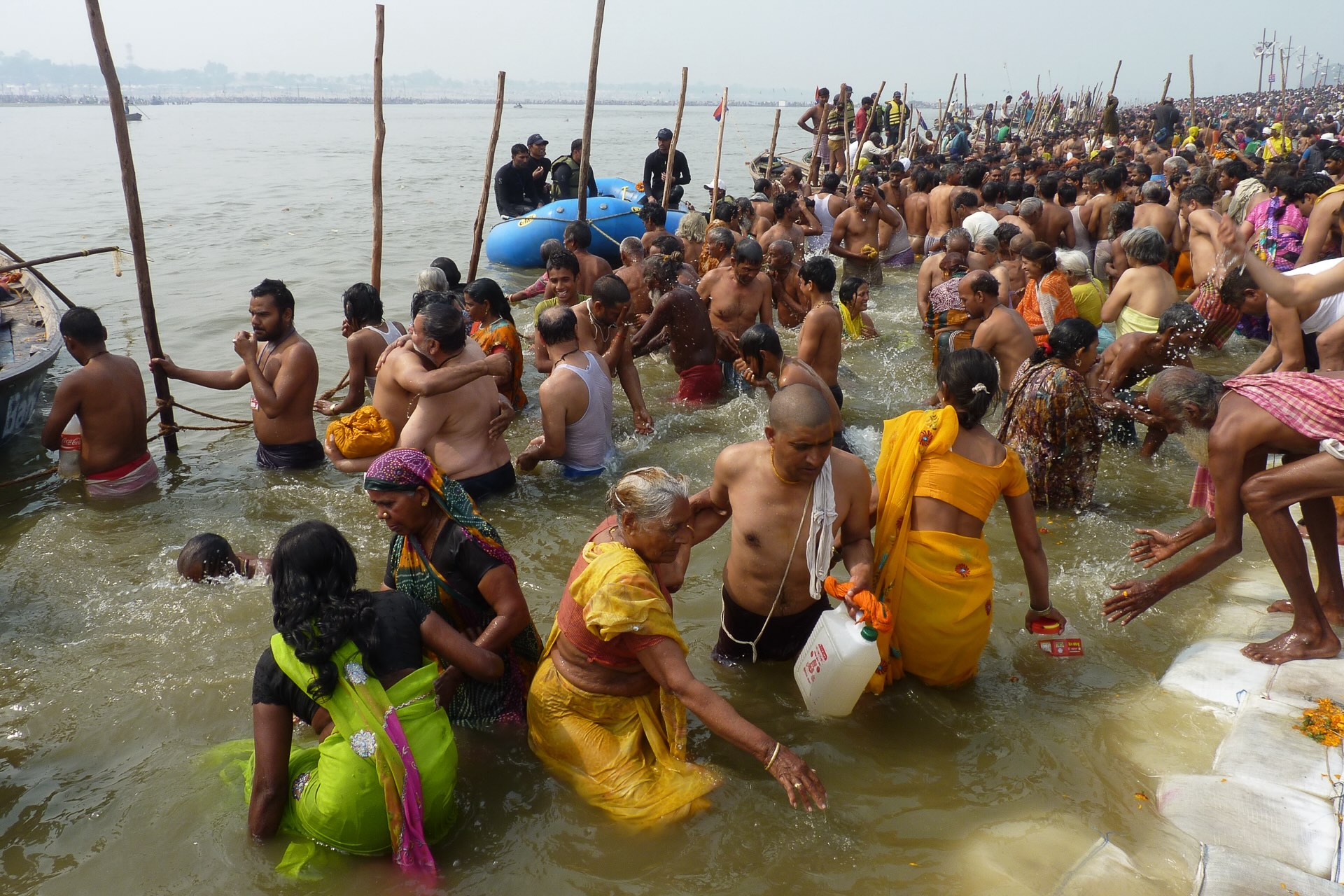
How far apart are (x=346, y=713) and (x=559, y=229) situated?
478 inches

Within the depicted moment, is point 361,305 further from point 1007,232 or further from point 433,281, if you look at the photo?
point 1007,232

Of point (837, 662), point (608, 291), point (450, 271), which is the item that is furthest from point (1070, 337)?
point (450, 271)

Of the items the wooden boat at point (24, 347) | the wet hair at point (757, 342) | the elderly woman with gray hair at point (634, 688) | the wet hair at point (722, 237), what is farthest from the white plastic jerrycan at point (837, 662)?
the wooden boat at point (24, 347)

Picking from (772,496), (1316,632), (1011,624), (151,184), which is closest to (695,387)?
(1011,624)

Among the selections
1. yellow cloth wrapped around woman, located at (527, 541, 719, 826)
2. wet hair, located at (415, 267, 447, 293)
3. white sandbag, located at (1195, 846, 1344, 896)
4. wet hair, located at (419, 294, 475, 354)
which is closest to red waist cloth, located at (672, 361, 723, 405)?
wet hair, located at (415, 267, 447, 293)

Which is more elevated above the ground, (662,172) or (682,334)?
(662,172)

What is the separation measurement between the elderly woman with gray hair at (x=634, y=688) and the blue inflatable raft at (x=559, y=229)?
11.3 meters

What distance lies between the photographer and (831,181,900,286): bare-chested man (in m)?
12.2

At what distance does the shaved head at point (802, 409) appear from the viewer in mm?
3180

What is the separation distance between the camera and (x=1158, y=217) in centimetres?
989

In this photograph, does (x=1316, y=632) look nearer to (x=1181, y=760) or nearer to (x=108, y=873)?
(x=1181, y=760)

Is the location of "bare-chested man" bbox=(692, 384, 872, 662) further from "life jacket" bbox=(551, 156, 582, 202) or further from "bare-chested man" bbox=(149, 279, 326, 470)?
"life jacket" bbox=(551, 156, 582, 202)

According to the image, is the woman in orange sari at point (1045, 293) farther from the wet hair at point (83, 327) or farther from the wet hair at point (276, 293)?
the wet hair at point (83, 327)

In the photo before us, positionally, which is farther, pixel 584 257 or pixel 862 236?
pixel 862 236
